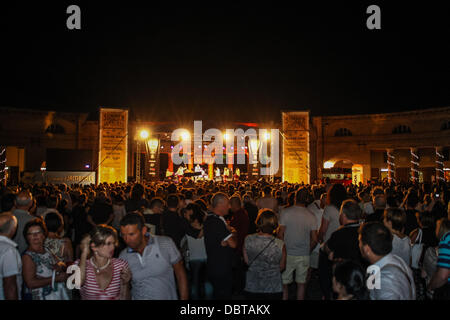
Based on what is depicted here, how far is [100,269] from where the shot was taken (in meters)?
3.29

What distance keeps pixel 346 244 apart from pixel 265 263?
1.02 meters

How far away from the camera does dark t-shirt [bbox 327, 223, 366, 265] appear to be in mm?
4281

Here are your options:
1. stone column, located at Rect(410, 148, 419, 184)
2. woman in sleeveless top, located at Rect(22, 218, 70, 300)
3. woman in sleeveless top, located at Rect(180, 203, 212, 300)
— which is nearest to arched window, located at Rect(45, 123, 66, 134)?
woman in sleeveless top, located at Rect(180, 203, 212, 300)

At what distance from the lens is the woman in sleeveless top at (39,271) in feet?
11.8

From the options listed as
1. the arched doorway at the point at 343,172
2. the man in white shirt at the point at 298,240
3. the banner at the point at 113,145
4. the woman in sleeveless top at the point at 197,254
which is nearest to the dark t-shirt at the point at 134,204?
the woman in sleeveless top at the point at 197,254

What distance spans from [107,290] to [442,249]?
3.32 m

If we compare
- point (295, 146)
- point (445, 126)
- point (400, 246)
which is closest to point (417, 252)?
point (400, 246)

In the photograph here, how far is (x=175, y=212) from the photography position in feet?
20.3

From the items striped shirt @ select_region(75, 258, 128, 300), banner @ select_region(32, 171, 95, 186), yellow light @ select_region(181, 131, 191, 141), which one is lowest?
striped shirt @ select_region(75, 258, 128, 300)

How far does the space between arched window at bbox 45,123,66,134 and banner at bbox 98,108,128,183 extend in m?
11.0

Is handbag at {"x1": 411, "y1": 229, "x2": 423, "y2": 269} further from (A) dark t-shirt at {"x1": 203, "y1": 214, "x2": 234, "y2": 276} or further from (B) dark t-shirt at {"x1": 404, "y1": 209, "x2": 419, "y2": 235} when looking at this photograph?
(A) dark t-shirt at {"x1": 203, "y1": 214, "x2": 234, "y2": 276}

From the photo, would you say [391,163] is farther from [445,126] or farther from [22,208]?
[22,208]
